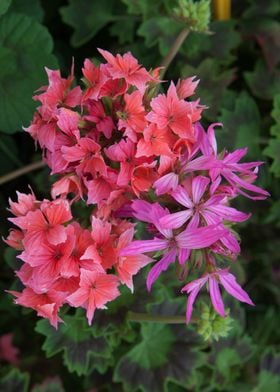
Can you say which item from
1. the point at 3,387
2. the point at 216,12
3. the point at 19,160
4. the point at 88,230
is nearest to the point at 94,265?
the point at 88,230

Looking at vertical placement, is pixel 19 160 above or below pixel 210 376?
above

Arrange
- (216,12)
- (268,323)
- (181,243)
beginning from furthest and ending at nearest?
(268,323), (216,12), (181,243)

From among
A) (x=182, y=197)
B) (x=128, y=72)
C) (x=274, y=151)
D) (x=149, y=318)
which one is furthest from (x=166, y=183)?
(x=274, y=151)

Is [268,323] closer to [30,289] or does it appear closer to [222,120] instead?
[222,120]

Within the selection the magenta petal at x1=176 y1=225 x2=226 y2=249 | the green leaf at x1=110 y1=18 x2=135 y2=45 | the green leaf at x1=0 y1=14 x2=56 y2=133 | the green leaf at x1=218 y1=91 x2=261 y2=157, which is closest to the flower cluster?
the magenta petal at x1=176 y1=225 x2=226 y2=249

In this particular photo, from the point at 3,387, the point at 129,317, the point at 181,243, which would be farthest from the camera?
the point at 3,387

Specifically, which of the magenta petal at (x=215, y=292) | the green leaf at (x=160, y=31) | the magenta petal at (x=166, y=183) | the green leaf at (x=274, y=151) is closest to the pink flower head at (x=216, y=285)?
the magenta petal at (x=215, y=292)
